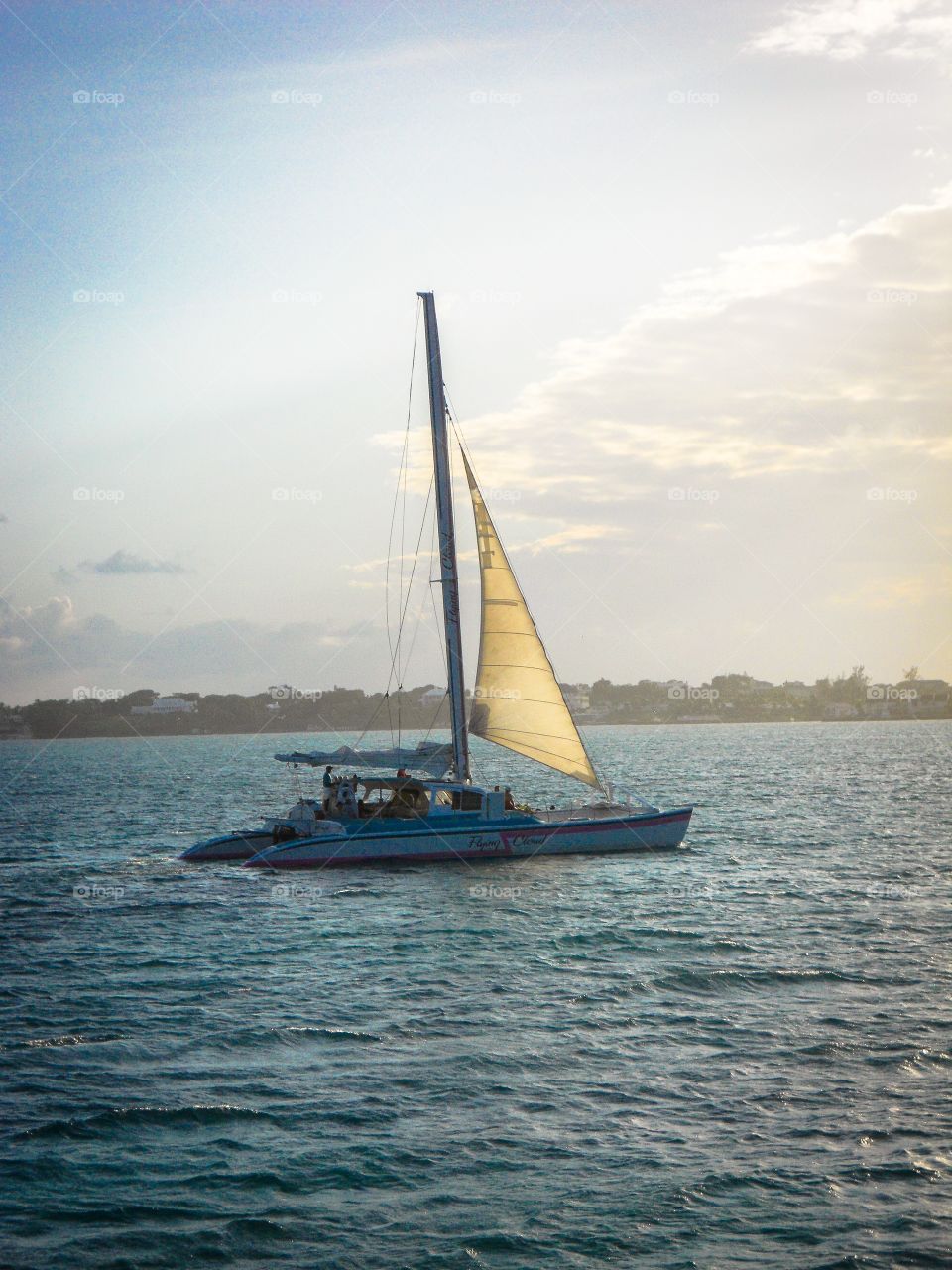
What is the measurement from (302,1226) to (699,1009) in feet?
34.9

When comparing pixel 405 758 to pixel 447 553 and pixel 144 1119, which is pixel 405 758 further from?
pixel 144 1119

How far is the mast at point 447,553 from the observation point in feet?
127

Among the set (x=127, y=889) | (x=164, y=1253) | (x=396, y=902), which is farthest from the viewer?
(x=127, y=889)

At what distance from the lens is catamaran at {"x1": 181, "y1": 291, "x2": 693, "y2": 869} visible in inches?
1518

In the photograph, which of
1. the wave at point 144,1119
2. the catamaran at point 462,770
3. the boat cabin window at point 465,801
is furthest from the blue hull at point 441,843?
the wave at point 144,1119

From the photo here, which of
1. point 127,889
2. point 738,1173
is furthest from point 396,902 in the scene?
point 738,1173

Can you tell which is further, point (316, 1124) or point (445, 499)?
point (445, 499)

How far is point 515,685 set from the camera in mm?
39969

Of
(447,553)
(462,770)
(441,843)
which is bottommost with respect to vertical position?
(441,843)

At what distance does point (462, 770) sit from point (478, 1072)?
70.2 ft

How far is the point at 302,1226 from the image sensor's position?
13.3 meters

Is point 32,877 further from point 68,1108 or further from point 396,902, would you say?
point 68,1108

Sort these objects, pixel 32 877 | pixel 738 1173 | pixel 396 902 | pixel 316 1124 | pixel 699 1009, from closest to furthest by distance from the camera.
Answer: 1. pixel 738 1173
2. pixel 316 1124
3. pixel 699 1009
4. pixel 396 902
5. pixel 32 877

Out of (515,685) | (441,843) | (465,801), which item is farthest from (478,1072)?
(515,685)
